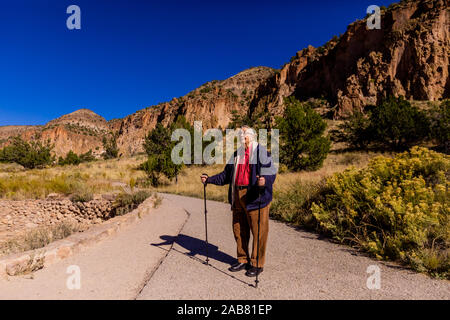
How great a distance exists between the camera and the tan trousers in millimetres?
3500

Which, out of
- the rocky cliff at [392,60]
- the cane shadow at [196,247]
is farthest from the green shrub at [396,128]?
the cane shadow at [196,247]

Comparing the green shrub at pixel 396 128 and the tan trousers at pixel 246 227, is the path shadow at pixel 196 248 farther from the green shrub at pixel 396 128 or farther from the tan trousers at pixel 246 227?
the green shrub at pixel 396 128

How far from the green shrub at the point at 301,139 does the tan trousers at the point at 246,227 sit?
561 inches

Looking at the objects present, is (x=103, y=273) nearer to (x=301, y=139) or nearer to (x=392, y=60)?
(x=301, y=139)

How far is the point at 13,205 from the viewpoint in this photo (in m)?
10.6

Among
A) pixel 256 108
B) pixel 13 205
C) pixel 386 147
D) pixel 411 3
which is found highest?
pixel 411 3

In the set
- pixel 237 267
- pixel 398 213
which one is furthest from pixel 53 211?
pixel 398 213

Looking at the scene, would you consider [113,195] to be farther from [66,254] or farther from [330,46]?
[330,46]

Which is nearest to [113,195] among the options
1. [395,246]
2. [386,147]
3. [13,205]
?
[13,205]

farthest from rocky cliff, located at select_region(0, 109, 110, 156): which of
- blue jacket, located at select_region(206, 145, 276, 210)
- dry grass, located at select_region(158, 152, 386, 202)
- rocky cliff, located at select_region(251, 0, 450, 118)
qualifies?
blue jacket, located at select_region(206, 145, 276, 210)

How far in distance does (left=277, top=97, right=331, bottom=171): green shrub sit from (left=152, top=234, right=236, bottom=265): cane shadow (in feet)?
43.6

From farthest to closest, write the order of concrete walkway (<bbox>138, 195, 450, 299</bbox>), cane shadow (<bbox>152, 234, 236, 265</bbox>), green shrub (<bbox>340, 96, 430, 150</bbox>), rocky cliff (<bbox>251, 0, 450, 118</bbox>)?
rocky cliff (<bbox>251, 0, 450, 118</bbox>) → green shrub (<bbox>340, 96, 430, 150</bbox>) → cane shadow (<bbox>152, 234, 236, 265</bbox>) → concrete walkway (<bbox>138, 195, 450, 299</bbox>)

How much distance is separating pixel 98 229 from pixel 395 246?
5.67 m

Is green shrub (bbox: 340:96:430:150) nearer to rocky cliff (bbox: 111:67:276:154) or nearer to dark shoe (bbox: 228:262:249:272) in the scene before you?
dark shoe (bbox: 228:262:249:272)
